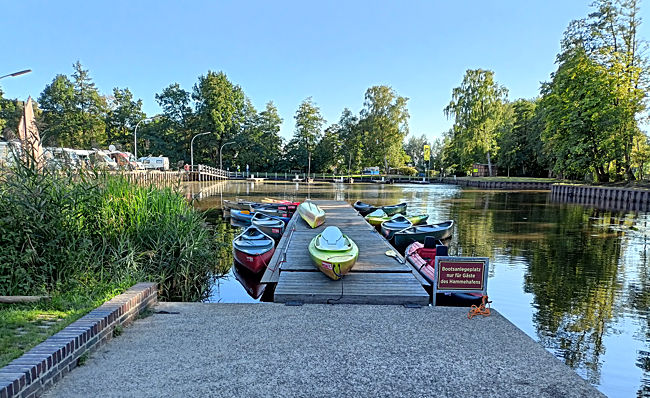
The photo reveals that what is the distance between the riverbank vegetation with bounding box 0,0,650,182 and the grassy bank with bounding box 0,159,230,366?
38874mm

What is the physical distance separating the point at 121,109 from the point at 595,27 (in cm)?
6948

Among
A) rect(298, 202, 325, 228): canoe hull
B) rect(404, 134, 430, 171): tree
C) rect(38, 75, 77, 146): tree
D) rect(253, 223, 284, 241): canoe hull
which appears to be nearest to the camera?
rect(298, 202, 325, 228): canoe hull

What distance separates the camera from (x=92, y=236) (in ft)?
23.9

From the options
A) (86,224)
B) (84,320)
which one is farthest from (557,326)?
(86,224)

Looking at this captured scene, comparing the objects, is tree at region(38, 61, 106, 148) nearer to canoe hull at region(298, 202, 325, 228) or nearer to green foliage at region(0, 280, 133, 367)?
canoe hull at region(298, 202, 325, 228)

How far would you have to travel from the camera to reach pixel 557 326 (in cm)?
745

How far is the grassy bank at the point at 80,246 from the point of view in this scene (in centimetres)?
534

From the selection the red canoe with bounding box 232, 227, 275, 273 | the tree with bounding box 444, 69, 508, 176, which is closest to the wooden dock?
the red canoe with bounding box 232, 227, 275, 273

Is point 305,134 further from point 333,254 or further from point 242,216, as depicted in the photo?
point 333,254

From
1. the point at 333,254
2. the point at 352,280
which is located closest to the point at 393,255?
the point at 352,280

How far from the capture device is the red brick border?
132 inches

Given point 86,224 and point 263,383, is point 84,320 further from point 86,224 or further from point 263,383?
point 86,224

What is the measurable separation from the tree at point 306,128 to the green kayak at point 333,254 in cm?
6690

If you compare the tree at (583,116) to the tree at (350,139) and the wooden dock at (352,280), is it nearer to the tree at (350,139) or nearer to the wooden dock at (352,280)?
the wooden dock at (352,280)
